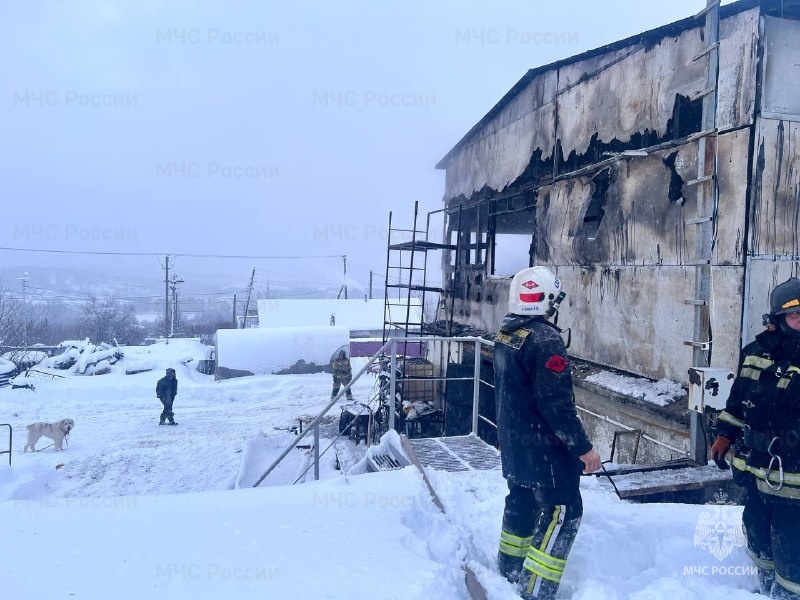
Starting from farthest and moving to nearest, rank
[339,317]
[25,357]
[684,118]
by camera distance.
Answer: [339,317] → [25,357] → [684,118]

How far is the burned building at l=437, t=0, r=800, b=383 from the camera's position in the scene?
468cm

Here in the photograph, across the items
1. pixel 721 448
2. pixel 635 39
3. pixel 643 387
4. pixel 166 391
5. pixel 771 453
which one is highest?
pixel 635 39

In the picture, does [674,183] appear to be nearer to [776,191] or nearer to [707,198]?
[707,198]

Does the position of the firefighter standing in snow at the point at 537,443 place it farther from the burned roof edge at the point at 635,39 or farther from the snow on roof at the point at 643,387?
the burned roof edge at the point at 635,39

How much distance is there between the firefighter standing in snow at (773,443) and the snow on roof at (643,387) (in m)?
2.69

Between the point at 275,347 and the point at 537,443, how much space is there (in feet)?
65.5

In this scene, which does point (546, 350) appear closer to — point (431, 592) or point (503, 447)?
point (503, 447)

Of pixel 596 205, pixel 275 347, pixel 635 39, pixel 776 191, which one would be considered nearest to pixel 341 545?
pixel 776 191

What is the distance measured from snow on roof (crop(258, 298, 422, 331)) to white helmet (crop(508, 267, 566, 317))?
2745 centimetres

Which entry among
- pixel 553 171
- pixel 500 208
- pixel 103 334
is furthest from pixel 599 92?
pixel 103 334

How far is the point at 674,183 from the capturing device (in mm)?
5586

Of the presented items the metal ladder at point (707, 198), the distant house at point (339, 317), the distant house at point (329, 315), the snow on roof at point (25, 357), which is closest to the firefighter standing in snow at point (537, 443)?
the metal ladder at point (707, 198)

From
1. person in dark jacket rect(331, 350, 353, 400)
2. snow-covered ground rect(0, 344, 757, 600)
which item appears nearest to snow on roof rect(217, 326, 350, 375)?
person in dark jacket rect(331, 350, 353, 400)

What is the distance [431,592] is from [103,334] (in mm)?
49192
